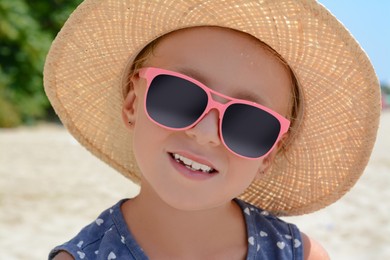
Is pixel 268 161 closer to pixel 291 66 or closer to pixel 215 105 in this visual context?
pixel 291 66

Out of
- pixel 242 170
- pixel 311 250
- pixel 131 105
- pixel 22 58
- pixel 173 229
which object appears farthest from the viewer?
pixel 22 58

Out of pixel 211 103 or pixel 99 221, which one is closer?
pixel 211 103

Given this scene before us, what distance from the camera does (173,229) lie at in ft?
7.15

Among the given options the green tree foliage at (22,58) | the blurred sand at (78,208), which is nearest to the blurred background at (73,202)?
the blurred sand at (78,208)

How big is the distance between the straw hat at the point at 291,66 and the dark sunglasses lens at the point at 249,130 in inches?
9.4

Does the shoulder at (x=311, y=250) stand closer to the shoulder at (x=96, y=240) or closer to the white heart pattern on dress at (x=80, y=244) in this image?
the shoulder at (x=96, y=240)

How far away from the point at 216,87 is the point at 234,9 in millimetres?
252

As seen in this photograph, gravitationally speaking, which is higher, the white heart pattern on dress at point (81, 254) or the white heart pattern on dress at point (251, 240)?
the white heart pattern on dress at point (251, 240)

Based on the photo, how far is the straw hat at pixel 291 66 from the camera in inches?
79.7

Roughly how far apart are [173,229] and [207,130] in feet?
1.40

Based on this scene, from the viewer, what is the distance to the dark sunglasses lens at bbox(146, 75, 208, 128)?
1.93m

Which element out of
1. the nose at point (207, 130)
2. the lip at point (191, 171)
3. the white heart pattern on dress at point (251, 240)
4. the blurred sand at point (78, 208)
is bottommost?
the blurred sand at point (78, 208)

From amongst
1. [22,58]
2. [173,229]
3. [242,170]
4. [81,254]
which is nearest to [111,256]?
[81,254]

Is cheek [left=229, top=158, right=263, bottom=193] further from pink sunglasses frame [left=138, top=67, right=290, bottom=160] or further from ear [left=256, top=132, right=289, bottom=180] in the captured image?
ear [left=256, top=132, right=289, bottom=180]
